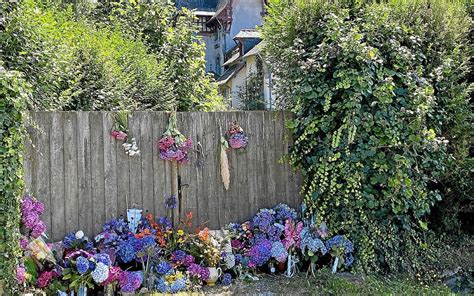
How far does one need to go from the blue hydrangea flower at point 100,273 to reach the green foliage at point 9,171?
600mm

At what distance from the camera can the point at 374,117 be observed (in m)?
4.79

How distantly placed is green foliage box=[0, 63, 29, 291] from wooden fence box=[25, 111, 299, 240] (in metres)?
0.57

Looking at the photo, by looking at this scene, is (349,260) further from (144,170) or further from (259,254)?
(144,170)

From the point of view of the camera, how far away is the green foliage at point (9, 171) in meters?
3.65

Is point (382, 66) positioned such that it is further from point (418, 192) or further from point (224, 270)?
point (224, 270)

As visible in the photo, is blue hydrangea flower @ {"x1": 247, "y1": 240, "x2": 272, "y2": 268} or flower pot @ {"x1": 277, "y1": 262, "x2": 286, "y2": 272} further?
flower pot @ {"x1": 277, "y1": 262, "x2": 286, "y2": 272}

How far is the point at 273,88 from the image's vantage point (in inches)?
226

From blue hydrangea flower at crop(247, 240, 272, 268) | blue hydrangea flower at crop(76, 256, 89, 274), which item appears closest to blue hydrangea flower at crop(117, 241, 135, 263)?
blue hydrangea flower at crop(76, 256, 89, 274)

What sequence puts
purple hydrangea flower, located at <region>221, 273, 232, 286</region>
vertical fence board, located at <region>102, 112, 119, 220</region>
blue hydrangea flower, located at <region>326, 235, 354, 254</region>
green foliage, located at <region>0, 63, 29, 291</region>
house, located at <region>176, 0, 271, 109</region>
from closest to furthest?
green foliage, located at <region>0, 63, 29, 291</region>
purple hydrangea flower, located at <region>221, 273, 232, 286</region>
vertical fence board, located at <region>102, 112, 119, 220</region>
blue hydrangea flower, located at <region>326, 235, 354, 254</region>
house, located at <region>176, 0, 271, 109</region>

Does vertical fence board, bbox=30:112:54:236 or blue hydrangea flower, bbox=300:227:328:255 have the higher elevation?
vertical fence board, bbox=30:112:54:236

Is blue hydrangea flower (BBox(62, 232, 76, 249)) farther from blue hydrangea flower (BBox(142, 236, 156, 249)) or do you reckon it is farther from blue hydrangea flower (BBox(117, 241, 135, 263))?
blue hydrangea flower (BBox(142, 236, 156, 249))

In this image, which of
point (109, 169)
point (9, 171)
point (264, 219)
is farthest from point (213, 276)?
point (9, 171)

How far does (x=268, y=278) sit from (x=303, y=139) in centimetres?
138

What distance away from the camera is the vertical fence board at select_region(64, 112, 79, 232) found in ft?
15.0
